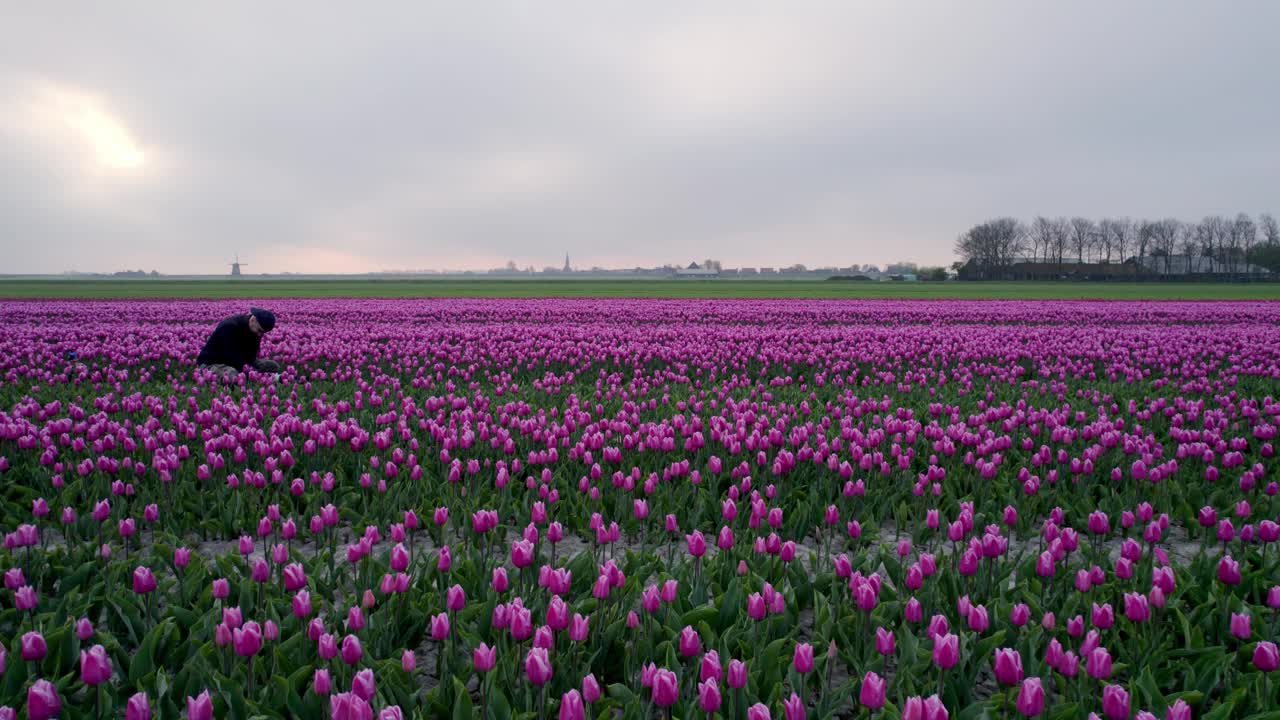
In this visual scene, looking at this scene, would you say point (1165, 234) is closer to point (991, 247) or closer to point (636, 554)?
point (991, 247)

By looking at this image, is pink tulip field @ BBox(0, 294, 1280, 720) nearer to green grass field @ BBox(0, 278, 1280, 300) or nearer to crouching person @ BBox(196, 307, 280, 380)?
crouching person @ BBox(196, 307, 280, 380)

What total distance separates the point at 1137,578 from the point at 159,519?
22.9ft

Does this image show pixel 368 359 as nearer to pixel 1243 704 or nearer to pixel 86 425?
pixel 86 425

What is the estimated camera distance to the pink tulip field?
3.17 metres

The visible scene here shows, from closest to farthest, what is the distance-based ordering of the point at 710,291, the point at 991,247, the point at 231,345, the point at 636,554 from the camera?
the point at 636,554 → the point at 231,345 → the point at 710,291 → the point at 991,247

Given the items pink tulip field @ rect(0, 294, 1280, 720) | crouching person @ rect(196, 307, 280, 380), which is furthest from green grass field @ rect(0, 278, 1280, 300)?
pink tulip field @ rect(0, 294, 1280, 720)

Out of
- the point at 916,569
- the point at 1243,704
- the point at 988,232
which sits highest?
the point at 988,232

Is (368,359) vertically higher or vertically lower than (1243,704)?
higher

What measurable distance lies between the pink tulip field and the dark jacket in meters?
0.65

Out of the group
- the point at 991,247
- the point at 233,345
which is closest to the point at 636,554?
Result: the point at 233,345

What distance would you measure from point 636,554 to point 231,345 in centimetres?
949

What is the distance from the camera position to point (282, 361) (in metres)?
14.0

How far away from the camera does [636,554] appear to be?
17.3 feet

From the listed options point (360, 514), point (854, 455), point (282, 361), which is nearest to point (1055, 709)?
point (854, 455)
